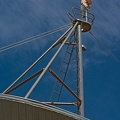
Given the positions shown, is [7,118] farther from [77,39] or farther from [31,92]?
[77,39]

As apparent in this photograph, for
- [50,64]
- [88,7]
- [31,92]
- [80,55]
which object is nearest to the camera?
[31,92]

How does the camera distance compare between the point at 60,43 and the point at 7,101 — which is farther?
the point at 60,43

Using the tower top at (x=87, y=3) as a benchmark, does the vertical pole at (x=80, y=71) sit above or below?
below

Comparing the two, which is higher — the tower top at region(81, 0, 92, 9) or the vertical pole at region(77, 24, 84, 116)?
the tower top at region(81, 0, 92, 9)

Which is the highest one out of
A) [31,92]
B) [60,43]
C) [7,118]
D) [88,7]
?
[88,7]

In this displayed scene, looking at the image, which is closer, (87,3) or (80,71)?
(80,71)

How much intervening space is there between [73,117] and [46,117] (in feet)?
4.98

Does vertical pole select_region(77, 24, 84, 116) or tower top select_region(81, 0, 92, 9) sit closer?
vertical pole select_region(77, 24, 84, 116)

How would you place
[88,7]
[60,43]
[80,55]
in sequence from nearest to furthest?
[80,55], [60,43], [88,7]

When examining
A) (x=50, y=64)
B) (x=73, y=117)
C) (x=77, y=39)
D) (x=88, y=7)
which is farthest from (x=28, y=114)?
(x=88, y=7)

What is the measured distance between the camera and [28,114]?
77.0ft

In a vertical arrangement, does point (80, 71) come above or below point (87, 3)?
below

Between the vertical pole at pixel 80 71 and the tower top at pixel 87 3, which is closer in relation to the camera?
the vertical pole at pixel 80 71

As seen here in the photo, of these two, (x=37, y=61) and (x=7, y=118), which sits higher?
(x=37, y=61)
